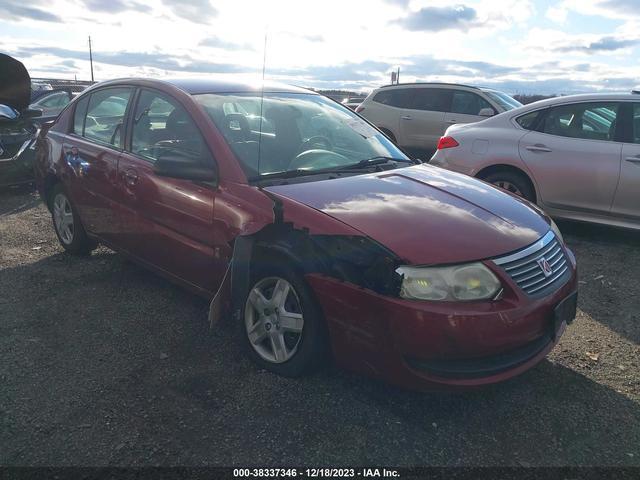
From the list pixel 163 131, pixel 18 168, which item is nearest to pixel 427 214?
pixel 163 131

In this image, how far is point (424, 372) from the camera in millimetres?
2523

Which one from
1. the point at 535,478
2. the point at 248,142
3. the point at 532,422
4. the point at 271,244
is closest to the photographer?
the point at 535,478

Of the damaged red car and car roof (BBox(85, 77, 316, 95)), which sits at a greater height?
car roof (BBox(85, 77, 316, 95))

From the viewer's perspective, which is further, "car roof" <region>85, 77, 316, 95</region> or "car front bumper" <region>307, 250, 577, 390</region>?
"car roof" <region>85, 77, 316, 95</region>

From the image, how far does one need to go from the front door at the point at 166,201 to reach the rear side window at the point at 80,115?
38.8 inches

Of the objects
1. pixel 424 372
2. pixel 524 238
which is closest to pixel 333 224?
pixel 424 372

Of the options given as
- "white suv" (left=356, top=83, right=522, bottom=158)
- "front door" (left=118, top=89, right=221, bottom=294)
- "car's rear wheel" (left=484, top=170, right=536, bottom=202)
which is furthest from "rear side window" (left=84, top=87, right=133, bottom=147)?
"white suv" (left=356, top=83, right=522, bottom=158)

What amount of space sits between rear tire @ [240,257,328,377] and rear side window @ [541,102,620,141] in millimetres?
4211

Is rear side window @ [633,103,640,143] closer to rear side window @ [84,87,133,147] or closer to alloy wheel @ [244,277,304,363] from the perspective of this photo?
alloy wheel @ [244,277,304,363]

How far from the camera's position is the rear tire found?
9.20 feet

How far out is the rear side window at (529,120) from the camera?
19.7ft

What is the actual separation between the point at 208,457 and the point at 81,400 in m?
0.87

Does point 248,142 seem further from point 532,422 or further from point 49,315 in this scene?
point 532,422

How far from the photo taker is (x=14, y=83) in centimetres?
758
